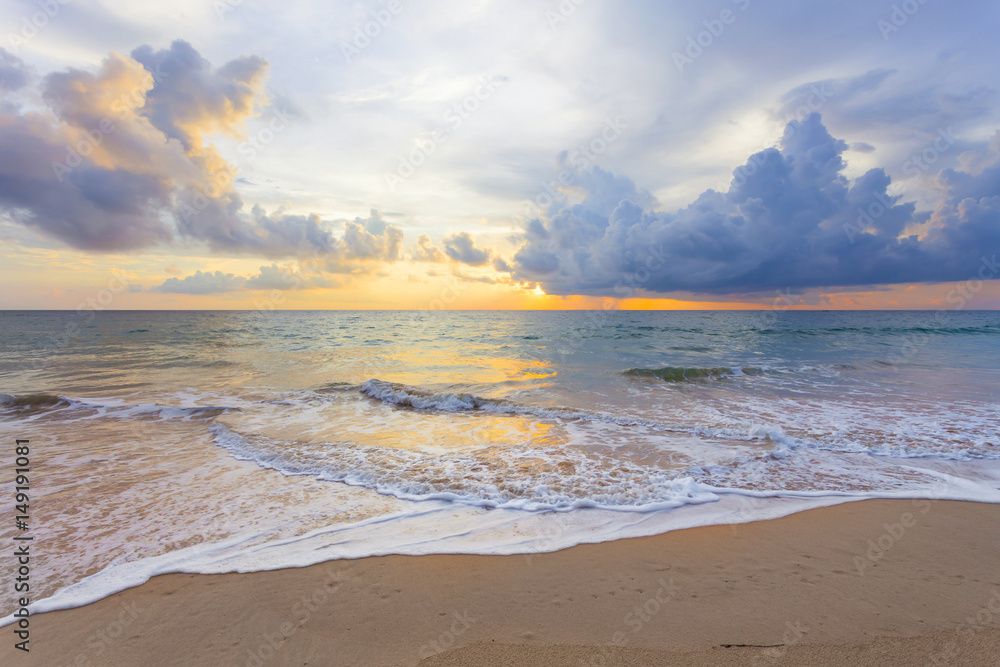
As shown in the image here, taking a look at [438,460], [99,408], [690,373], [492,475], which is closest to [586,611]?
[492,475]

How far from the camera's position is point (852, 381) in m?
17.6

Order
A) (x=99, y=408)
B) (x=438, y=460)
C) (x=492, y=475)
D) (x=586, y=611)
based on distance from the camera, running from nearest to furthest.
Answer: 1. (x=586, y=611)
2. (x=492, y=475)
3. (x=438, y=460)
4. (x=99, y=408)

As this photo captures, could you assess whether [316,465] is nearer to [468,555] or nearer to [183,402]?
[468,555]

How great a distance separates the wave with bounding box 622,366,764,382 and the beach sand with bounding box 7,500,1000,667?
14.9m

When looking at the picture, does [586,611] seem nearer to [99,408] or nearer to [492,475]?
[492,475]

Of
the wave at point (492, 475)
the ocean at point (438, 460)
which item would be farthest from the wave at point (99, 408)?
the wave at point (492, 475)

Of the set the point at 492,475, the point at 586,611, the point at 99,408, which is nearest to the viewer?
the point at 586,611

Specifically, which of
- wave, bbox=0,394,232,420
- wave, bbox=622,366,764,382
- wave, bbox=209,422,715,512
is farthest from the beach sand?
wave, bbox=622,366,764,382

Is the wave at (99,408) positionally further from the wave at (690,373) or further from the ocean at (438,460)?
the wave at (690,373)

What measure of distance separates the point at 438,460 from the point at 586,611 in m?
4.89

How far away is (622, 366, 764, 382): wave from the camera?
19453mm

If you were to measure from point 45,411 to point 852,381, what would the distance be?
29.9 m

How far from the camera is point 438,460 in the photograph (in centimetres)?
810

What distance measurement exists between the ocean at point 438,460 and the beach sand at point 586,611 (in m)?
0.44
